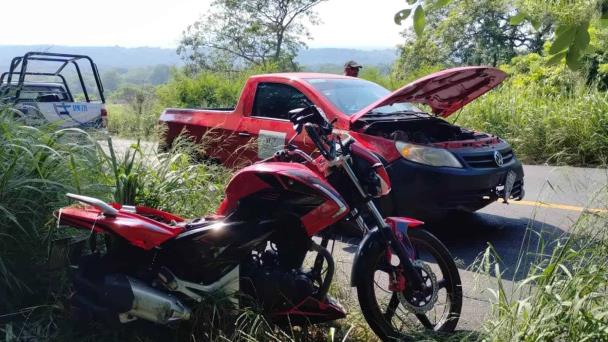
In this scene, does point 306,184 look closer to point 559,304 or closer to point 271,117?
point 559,304

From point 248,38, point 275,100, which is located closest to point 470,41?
point 248,38

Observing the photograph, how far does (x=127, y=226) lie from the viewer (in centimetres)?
318

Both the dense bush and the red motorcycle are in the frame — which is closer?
the red motorcycle

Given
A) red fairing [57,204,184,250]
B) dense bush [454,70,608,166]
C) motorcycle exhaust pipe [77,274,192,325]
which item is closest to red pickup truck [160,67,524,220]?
red fairing [57,204,184,250]

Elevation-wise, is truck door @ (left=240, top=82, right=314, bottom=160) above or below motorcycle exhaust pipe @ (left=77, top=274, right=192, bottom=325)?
above

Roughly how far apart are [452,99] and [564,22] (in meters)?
3.39

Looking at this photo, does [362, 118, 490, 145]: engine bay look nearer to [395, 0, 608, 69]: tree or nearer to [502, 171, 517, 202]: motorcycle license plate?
[502, 171, 517, 202]: motorcycle license plate

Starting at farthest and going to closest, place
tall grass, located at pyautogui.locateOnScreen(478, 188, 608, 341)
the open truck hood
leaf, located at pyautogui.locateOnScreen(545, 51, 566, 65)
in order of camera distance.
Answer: the open truck hood
leaf, located at pyautogui.locateOnScreen(545, 51, 566, 65)
tall grass, located at pyautogui.locateOnScreen(478, 188, 608, 341)

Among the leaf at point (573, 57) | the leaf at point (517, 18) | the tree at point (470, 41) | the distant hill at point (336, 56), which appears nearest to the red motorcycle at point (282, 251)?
the leaf at point (517, 18)

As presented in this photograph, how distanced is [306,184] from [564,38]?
1394 millimetres

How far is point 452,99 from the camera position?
6168 millimetres

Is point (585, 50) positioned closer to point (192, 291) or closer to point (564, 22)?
point (564, 22)

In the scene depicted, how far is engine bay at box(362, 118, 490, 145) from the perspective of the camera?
18.7ft

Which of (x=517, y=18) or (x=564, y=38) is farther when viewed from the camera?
(x=517, y=18)
